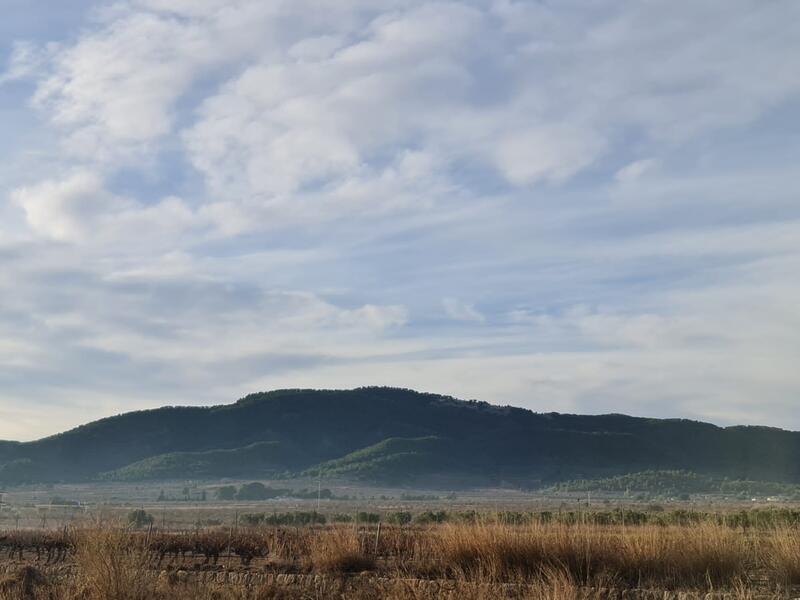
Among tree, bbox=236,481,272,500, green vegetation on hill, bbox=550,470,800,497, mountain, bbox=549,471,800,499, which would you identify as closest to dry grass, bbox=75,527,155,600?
tree, bbox=236,481,272,500

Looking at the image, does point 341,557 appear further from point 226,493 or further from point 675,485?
point 675,485

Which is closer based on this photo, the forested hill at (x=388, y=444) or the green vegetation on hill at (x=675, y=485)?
the green vegetation on hill at (x=675, y=485)

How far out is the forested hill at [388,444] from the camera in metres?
137

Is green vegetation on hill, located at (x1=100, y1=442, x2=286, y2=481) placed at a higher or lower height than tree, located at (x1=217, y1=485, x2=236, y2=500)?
higher

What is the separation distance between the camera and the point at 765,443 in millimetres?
142750

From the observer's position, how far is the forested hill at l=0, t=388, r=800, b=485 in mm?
137375

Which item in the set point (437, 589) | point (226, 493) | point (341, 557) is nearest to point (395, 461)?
point (226, 493)

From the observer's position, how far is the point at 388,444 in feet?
485

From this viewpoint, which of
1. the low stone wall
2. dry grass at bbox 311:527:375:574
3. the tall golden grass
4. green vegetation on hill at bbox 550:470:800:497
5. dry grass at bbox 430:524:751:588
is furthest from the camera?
green vegetation on hill at bbox 550:470:800:497

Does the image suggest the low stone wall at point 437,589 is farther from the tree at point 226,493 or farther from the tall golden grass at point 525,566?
the tree at point 226,493

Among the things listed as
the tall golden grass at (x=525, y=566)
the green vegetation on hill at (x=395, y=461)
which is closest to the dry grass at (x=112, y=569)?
the tall golden grass at (x=525, y=566)

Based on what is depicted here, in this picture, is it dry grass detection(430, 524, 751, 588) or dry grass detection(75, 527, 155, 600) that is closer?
dry grass detection(75, 527, 155, 600)

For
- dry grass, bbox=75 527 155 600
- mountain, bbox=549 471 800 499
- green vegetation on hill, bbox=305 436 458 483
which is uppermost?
green vegetation on hill, bbox=305 436 458 483

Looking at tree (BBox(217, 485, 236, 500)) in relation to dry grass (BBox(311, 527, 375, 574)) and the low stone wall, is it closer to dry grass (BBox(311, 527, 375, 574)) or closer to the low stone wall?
dry grass (BBox(311, 527, 375, 574))
